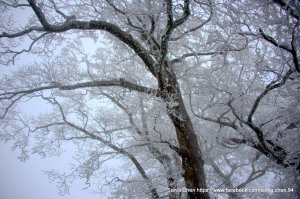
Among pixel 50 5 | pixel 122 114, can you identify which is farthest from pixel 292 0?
pixel 122 114

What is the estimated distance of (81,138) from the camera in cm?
929

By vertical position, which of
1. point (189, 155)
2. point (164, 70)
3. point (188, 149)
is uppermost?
point (164, 70)

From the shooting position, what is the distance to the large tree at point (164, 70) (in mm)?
5867

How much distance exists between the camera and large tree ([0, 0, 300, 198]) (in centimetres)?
587

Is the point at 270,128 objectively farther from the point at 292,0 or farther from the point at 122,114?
the point at 122,114

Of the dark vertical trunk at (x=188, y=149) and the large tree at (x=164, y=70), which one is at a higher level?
the large tree at (x=164, y=70)

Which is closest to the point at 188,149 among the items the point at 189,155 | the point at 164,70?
the point at 189,155

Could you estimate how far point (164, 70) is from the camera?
7.02 meters

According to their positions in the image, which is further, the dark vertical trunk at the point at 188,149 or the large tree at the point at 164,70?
the dark vertical trunk at the point at 188,149

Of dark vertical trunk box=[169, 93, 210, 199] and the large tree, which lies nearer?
the large tree

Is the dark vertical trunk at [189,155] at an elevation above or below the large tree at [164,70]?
below

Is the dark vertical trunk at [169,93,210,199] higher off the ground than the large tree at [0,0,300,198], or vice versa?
the large tree at [0,0,300,198]

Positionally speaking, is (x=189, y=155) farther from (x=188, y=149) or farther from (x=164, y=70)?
(x=164, y=70)

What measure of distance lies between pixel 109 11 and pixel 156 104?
2.35 m
